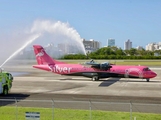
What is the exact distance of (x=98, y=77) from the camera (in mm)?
45625

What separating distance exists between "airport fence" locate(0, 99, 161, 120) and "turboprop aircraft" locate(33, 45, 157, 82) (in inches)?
774

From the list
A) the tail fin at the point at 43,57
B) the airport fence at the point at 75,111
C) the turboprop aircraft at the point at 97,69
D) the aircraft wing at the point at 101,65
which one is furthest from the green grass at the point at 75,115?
the tail fin at the point at 43,57

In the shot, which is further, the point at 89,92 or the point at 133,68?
the point at 133,68

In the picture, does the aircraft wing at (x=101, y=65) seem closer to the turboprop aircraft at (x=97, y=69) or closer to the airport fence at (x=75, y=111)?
the turboprop aircraft at (x=97, y=69)

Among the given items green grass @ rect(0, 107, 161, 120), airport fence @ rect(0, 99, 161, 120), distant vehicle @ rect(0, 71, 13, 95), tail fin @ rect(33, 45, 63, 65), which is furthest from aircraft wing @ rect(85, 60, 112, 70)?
green grass @ rect(0, 107, 161, 120)

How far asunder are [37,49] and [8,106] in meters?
26.2

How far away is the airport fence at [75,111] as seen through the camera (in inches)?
776

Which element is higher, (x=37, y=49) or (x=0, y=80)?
(x=37, y=49)

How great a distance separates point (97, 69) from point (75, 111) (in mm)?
24262

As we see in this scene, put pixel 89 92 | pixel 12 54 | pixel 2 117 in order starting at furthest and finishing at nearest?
pixel 12 54 < pixel 89 92 < pixel 2 117

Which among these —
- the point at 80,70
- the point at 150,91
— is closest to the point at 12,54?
the point at 80,70

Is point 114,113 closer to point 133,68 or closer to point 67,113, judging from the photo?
point 67,113

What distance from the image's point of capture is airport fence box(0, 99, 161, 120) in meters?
19.7

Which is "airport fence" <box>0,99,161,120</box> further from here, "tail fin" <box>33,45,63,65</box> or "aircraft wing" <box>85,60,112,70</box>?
"tail fin" <box>33,45,63,65</box>
